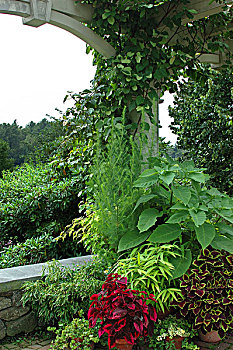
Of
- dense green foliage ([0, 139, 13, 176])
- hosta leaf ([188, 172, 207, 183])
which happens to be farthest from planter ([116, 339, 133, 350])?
dense green foliage ([0, 139, 13, 176])

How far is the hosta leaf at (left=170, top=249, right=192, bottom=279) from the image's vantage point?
7.75ft

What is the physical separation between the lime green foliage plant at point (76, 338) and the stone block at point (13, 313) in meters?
0.48

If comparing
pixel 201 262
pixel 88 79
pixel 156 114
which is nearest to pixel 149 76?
pixel 156 114

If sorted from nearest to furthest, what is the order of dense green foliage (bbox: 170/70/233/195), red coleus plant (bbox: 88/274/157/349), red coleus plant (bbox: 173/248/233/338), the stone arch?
1. red coleus plant (bbox: 88/274/157/349)
2. red coleus plant (bbox: 173/248/233/338)
3. the stone arch
4. dense green foliage (bbox: 170/70/233/195)

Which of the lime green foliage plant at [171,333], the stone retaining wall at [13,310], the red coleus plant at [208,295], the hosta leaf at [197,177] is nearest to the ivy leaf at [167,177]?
the hosta leaf at [197,177]

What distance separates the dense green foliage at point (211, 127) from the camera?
236 inches

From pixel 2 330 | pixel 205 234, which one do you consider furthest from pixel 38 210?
pixel 205 234

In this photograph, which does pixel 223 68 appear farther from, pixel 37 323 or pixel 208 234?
pixel 37 323

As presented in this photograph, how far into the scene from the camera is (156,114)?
146 inches

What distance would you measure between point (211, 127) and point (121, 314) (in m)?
4.76

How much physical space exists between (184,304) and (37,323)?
3.50 ft

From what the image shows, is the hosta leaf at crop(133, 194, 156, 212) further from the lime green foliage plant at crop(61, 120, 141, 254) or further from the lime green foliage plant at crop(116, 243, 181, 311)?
the lime green foliage plant at crop(116, 243, 181, 311)

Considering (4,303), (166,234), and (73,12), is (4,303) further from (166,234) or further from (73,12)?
(73,12)

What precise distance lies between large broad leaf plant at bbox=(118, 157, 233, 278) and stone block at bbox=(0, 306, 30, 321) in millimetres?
795
